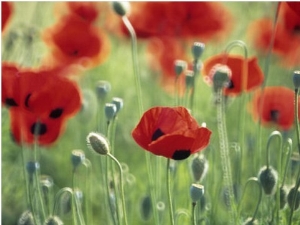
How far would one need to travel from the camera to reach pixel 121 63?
11.6ft

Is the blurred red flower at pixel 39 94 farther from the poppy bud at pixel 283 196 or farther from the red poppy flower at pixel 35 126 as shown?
the poppy bud at pixel 283 196

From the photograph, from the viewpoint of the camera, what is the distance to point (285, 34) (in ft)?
7.47

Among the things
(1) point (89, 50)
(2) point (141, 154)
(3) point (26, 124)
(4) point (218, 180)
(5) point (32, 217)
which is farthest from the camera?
(2) point (141, 154)

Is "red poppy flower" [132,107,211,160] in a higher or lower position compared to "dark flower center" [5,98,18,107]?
lower

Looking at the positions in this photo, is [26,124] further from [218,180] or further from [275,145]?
[275,145]

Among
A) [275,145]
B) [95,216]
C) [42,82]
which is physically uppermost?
[42,82]

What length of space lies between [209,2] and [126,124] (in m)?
0.63

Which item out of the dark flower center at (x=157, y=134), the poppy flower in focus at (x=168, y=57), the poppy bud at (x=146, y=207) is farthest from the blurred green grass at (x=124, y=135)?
the dark flower center at (x=157, y=134)

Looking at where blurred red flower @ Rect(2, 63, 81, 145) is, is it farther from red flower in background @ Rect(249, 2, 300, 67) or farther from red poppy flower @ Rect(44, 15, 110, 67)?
red flower in background @ Rect(249, 2, 300, 67)

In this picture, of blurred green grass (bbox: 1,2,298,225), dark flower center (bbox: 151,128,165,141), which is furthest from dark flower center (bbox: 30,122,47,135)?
dark flower center (bbox: 151,128,165,141)

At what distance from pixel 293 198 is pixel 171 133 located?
272mm

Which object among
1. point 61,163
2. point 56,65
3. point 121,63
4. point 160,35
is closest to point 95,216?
point 61,163

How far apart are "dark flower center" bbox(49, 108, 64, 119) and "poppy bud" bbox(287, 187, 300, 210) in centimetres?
52

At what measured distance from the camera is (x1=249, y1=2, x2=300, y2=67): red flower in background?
2170 millimetres
